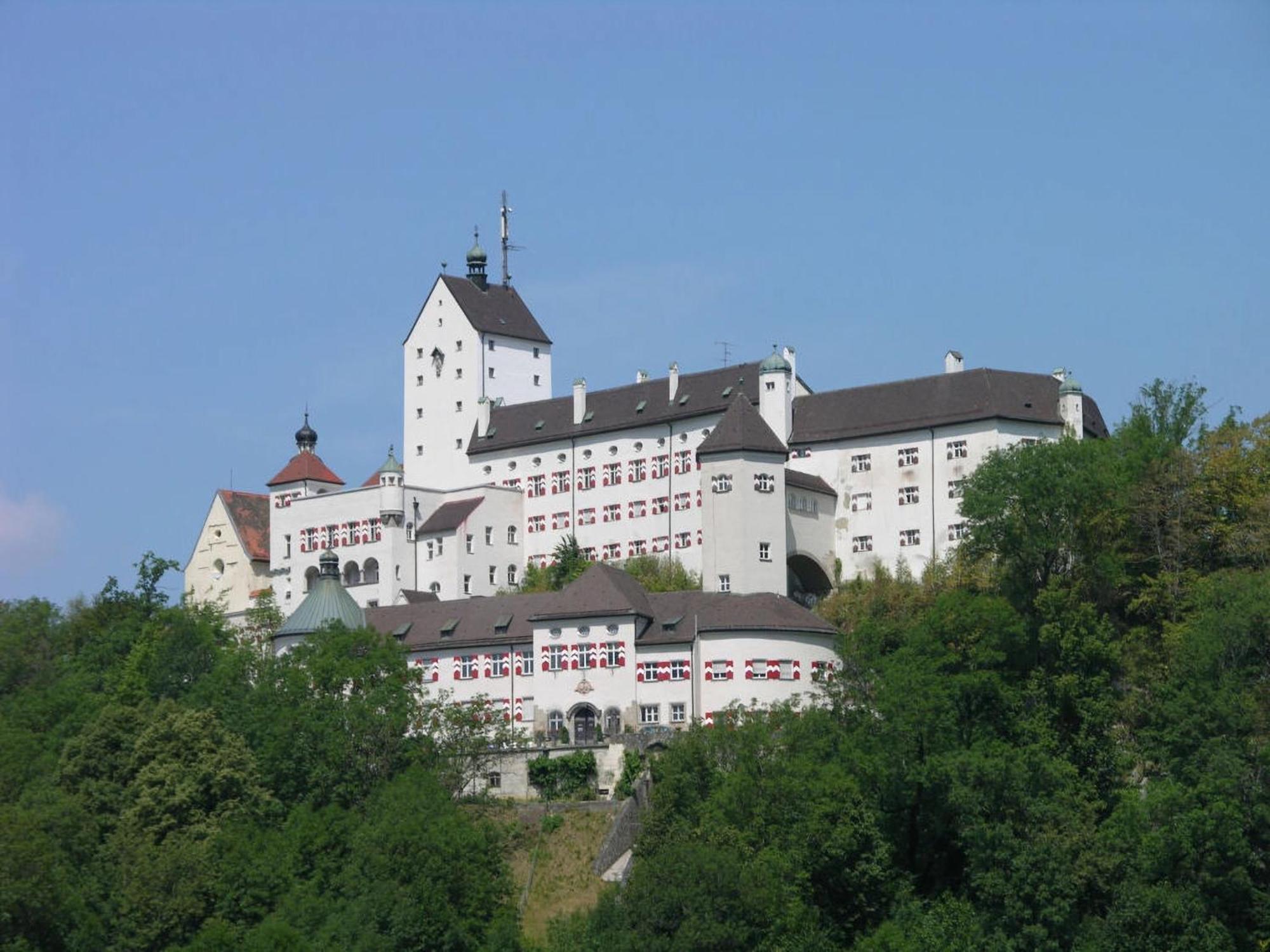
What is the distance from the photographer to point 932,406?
10681 cm

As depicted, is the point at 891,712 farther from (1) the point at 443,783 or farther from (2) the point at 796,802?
(1) the point at 443,783

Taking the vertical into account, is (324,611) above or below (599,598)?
above

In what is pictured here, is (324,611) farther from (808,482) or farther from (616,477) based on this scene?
(808,482)

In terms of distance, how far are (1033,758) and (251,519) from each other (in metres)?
54.1

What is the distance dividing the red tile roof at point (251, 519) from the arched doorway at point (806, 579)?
27773mm

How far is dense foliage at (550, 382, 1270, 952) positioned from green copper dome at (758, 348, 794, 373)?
1739 centimetres

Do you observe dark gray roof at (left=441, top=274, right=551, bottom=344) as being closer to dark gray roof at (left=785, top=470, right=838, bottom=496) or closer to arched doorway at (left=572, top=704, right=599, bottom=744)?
dark gray roof at (left=785, top=470, right=838, bottom=496)

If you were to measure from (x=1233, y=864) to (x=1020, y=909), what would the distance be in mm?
6143

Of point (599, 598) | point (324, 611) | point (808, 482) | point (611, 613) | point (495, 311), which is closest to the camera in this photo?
point (611, 613)

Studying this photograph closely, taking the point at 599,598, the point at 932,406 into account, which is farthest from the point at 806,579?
the point at 599,598

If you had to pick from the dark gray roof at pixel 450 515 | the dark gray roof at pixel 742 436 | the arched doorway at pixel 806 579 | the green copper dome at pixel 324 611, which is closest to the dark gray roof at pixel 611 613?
the green copper dome at pixel 324 611

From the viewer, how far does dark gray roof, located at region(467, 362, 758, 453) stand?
362 ft

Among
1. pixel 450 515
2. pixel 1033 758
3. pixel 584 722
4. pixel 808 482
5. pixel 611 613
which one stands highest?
pixel 808 482

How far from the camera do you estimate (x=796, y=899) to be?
253 feet
